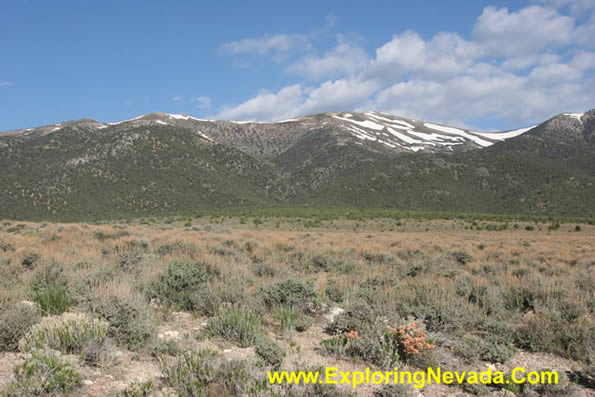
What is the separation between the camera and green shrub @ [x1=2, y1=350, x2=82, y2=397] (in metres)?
3.28

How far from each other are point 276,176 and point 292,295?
331ft

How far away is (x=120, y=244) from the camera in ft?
44.3

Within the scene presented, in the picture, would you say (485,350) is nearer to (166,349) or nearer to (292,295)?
(292,295)

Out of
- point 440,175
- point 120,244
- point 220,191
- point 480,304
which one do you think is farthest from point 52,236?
point 440,175

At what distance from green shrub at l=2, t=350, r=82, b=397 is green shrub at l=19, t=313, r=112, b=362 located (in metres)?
0.47

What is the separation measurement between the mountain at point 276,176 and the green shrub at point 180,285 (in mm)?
67596

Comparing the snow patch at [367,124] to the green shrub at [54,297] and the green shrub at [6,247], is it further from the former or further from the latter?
the green shrub at [54,297]

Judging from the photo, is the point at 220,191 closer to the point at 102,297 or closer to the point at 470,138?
the point at 102,297

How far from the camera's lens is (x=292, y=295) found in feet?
22.9

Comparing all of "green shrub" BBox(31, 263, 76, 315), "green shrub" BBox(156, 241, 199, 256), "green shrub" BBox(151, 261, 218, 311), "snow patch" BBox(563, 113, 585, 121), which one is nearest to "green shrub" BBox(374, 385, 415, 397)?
"green shrub" BBox(151, 261, 218, 311)

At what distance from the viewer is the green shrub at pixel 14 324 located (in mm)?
4430

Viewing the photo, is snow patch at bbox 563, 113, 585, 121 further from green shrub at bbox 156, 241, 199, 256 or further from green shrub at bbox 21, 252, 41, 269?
green shrub at bbox 21, 252, 41, 269

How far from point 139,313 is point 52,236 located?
41.5 feet

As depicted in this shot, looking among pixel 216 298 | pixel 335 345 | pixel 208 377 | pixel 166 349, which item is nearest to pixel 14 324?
pixel 166 349
